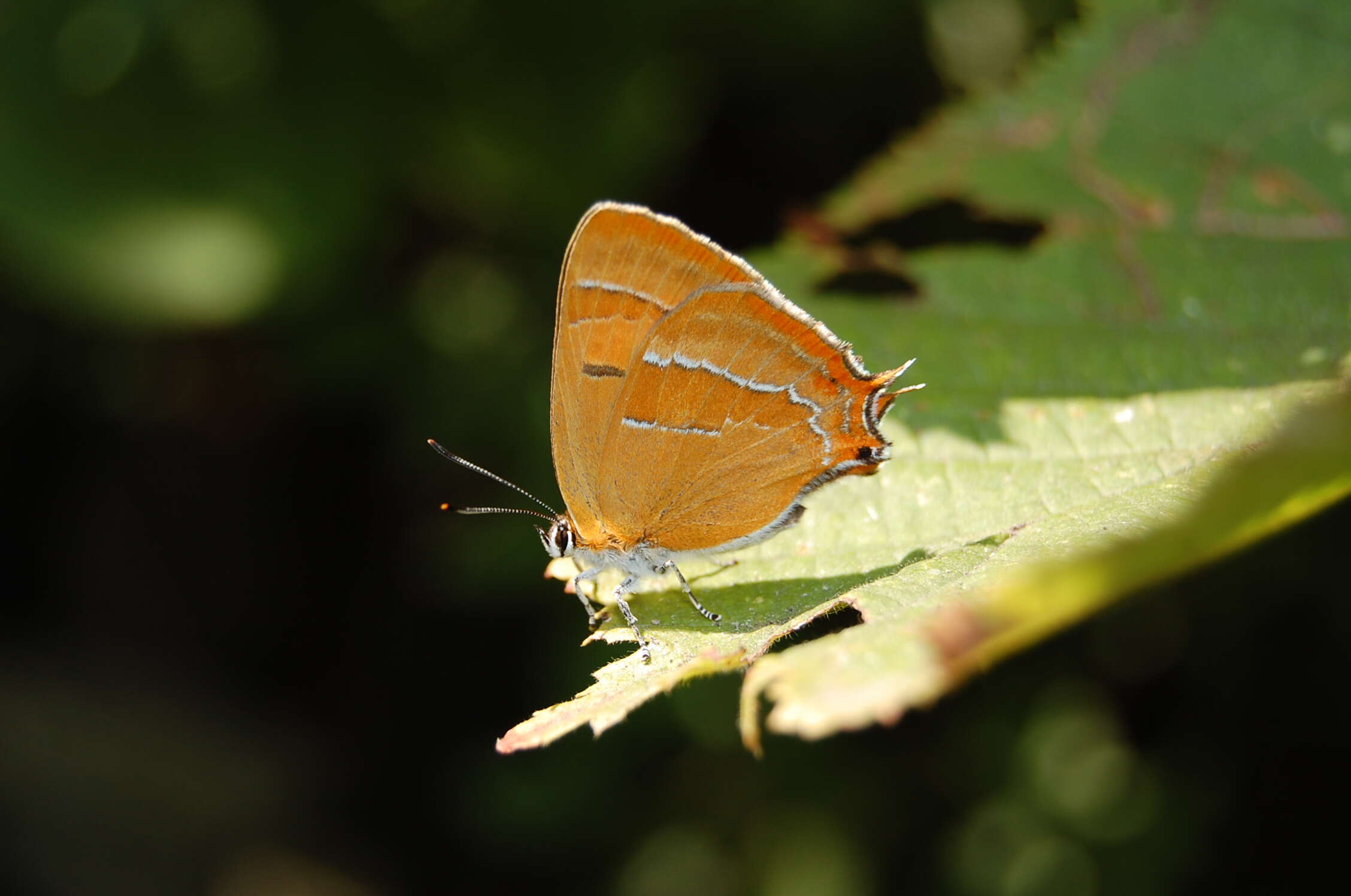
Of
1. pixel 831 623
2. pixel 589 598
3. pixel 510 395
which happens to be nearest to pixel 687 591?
pixel 589 598

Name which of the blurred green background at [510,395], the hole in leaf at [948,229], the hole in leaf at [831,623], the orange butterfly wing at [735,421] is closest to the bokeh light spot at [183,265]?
the blurred green background at [510,395]

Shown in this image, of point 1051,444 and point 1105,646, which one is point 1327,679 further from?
point 1051,444

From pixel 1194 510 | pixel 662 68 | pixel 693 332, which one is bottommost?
pixel 1194 510

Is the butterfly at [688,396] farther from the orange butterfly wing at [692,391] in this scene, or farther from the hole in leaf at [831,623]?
the hole in leaf at [831,623]

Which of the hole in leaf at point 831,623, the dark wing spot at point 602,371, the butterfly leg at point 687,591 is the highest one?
the dark wing spot at point 602,371

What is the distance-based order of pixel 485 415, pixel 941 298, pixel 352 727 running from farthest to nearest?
1. pixel 352 727
2. pixel 485 415
3. pixel 941 298

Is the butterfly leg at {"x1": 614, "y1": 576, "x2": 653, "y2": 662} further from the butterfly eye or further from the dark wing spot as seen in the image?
the dark wing spot

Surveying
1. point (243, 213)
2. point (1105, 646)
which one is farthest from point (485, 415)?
point (1105, 646)
